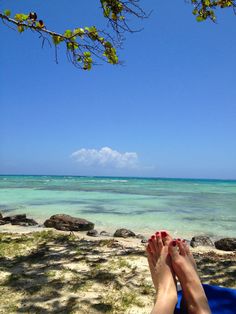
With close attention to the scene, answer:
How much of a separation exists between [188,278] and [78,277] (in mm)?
1592

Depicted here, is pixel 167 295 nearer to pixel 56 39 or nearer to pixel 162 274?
pixel 162 274

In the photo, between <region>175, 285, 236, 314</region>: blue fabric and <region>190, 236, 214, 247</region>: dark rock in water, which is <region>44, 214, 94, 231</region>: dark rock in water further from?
<region>175, 285, 236, 314</region>: blue fabric

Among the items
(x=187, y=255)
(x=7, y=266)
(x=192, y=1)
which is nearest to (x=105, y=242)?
(x=7, y=266)

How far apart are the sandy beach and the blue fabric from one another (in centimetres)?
66

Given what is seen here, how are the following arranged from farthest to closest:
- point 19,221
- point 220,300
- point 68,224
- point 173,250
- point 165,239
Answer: point 19,221 → point 68,224 → point 165,239 → point 173,250 → point 220,300

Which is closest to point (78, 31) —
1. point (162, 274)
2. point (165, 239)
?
point (165, 239)

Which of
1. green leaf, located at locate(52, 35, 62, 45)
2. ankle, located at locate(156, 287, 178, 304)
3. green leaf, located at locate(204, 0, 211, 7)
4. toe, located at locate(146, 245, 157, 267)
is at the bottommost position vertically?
ankle, located at locate(156, 287, 178, 304)

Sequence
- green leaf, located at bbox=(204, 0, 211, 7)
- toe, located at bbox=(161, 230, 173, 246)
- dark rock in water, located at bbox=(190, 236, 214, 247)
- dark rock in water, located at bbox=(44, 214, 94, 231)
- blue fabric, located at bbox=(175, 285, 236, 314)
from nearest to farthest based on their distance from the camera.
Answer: blue fabric, located at bbox=(175, 285, 236, 314), toe, located at bbox=(161, 230, 173, 246), green leaf, located at bbox=(204, 0, 211, 7), dark rock in water, located at bbox=(190, 236, 214, 247), dark rock in water, located at bbox=(44, 214, 94, 231)

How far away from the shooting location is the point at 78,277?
4.08 m

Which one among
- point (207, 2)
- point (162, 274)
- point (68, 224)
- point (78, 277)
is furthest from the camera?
point (68, 224)

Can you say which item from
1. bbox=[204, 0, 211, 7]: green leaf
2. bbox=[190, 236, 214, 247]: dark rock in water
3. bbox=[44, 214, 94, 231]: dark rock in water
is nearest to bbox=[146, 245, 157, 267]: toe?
bbox=[204, 0, 211, 7]: green leaf

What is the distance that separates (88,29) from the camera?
4168mm

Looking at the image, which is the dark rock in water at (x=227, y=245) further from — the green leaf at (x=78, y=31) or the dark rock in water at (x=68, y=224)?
the green leaf at (x=78, y=31)

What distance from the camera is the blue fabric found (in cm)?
263
